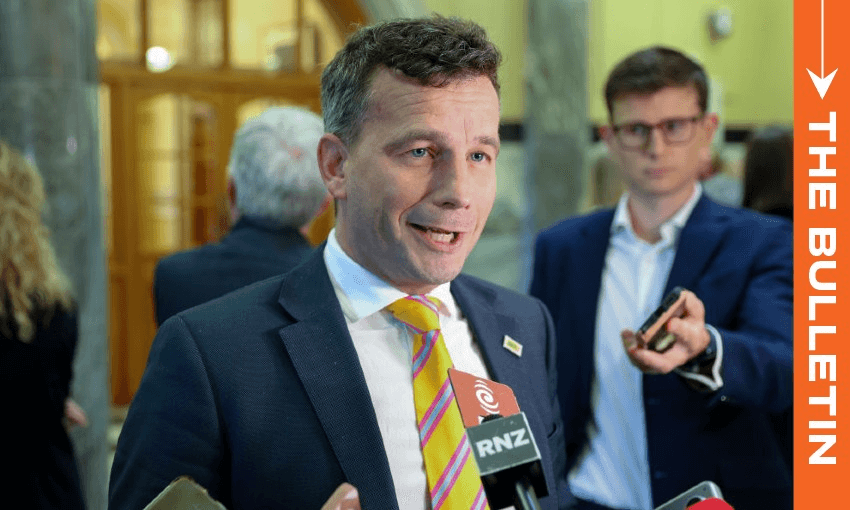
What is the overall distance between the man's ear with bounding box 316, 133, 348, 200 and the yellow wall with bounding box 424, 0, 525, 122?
16.0 feet

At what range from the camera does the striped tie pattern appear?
1292mm

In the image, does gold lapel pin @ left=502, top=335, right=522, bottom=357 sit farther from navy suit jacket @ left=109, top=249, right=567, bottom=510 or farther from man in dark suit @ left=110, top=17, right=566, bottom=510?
navy suit jacket @ left=109, top=249, right=567, bottom=510

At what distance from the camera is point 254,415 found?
1.27m

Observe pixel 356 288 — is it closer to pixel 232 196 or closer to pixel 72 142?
pixel 232 196

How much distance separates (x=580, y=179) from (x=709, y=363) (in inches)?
173

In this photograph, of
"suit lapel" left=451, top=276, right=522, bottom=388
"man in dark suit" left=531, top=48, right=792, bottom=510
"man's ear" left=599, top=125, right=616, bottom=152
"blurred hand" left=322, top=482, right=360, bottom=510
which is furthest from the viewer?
"man's ear" left=599, top=125, right=616, bottom=152

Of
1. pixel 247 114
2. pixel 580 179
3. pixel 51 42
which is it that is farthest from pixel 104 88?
pixel 580 179

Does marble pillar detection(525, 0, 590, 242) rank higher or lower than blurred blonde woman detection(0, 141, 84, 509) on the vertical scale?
higher

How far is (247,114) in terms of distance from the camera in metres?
6.60

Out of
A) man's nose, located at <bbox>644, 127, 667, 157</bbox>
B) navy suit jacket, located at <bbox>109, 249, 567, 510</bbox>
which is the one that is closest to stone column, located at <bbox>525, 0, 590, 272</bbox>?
man's nose, located at <bbox>644, 127, 667, 157</bbox>

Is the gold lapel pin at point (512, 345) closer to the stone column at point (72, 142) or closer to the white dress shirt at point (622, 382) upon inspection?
the white dress shirt at point (622, 382)

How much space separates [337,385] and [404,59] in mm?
470
